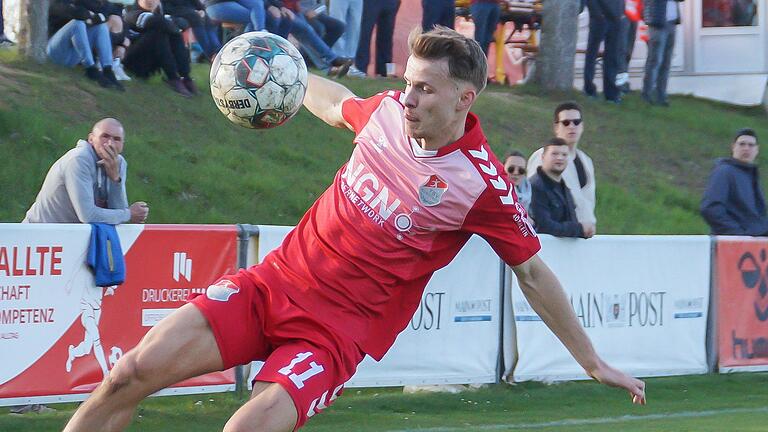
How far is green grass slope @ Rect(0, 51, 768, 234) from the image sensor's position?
12.9 metres

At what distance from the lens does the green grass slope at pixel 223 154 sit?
12906mm

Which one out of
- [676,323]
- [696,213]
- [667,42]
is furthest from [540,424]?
[667,42]

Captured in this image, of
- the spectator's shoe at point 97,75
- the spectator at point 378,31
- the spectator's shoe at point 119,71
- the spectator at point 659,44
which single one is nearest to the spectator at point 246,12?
the spectator's shoe at point 119,71

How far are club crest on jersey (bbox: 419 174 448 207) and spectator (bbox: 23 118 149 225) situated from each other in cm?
399

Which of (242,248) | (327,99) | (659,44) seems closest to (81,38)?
(242,248)

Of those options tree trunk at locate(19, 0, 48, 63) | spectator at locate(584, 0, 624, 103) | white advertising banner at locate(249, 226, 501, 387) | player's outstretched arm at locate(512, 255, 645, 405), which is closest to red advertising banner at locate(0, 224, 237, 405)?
white advertising banner at locate(249, 226, 501, 387)

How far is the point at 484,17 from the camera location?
17.2 meters

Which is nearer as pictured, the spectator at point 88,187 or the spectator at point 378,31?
the spectator at point 88,187

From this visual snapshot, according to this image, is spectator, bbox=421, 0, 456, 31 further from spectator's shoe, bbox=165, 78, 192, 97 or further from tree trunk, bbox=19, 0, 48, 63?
tree trunk, bbox=19, 0, 48, 63

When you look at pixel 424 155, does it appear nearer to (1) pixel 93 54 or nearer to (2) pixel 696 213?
(1) pixel 93 54

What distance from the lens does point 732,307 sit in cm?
1192

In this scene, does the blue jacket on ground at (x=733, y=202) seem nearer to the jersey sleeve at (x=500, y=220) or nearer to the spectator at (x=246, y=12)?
the spectator at (x=246, y=12)

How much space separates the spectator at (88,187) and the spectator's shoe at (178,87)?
19.2 ft

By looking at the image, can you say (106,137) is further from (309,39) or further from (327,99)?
(309,39)
